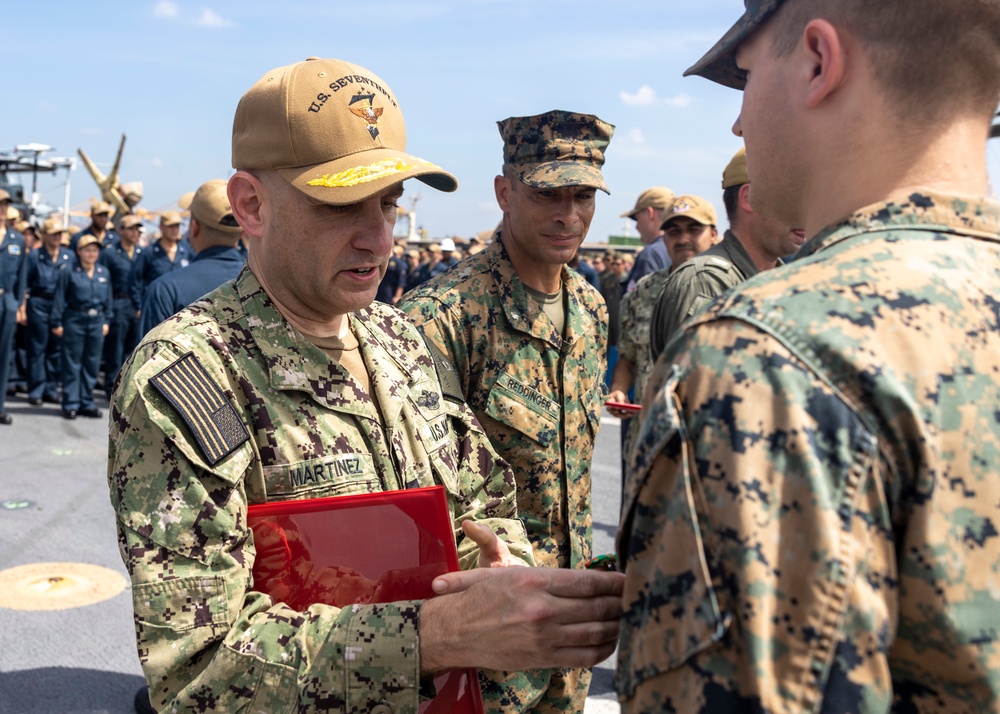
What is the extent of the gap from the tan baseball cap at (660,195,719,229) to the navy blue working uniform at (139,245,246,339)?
2.82 meters

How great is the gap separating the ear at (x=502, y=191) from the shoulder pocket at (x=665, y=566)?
2.56 meters

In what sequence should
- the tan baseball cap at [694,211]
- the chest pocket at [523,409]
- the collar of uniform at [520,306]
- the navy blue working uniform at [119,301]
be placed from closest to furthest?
1. the chest pocket at [523,409]
2. the collar of uniform at [520,306]
3. the tan baseball cap at [694,211]
4. the navy blue working uniform at [119,301]

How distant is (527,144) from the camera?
3.39 metres

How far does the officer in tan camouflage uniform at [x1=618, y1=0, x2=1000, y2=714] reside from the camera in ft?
2.81

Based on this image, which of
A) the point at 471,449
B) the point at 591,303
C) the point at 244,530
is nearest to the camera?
the point at 244,530

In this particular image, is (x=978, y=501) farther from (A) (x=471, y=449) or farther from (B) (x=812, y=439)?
(A) (x=471, y=449)

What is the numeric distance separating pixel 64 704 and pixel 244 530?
266 cm

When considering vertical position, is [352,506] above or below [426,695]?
above

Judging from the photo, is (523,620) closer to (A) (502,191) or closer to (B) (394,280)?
(A) (502,191)

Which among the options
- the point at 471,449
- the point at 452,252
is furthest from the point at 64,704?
the point at 452,252

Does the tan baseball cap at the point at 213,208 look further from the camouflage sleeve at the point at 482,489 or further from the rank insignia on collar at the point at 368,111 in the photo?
the rank insignia on collar at the point at 368,111

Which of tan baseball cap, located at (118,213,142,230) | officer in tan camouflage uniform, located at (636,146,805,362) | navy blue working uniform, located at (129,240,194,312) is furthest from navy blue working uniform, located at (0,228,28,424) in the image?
officer in tan camouflage uniform, located at (636,146,805,362)

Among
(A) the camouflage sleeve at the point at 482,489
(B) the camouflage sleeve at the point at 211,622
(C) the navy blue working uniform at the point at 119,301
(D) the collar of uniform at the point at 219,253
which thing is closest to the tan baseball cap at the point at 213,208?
(D) the collar of uniform at the point at 219,253

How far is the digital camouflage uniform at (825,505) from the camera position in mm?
856
